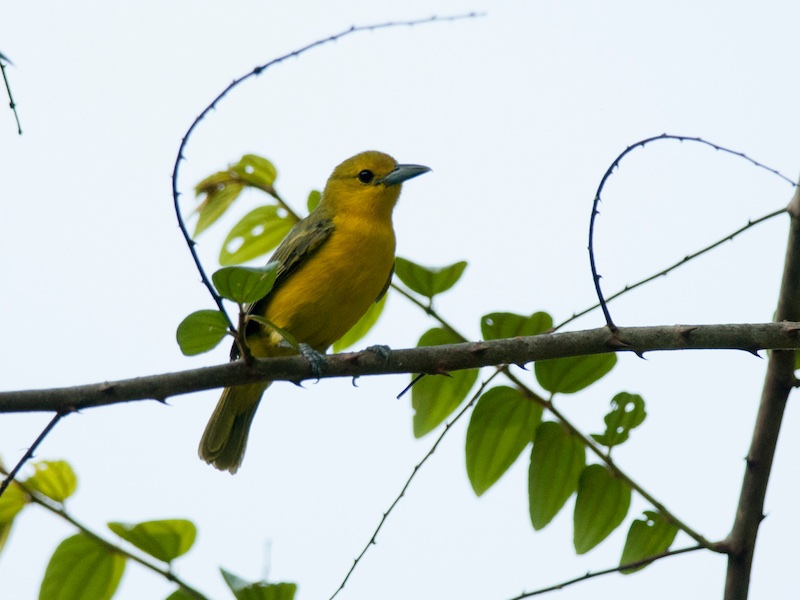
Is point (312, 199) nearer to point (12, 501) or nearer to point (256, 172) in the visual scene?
point (256, 172)

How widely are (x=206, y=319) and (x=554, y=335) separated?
1213 millimetres

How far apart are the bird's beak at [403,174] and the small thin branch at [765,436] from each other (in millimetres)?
3183

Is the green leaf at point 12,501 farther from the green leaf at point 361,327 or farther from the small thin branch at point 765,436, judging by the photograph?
the small thin branch at point 765,436

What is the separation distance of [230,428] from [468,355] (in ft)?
10.4

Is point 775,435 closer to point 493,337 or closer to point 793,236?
point 793,236

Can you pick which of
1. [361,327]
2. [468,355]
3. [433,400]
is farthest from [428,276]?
[361,327]

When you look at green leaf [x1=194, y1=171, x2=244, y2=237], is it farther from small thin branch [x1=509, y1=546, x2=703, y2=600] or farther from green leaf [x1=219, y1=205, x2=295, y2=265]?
small thin branch [x1=509, y1=546, x2=703, y2=600]

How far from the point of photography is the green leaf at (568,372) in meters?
3.76

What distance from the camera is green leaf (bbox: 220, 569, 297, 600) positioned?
2889 millimetres

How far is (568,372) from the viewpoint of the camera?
3770 millimetres

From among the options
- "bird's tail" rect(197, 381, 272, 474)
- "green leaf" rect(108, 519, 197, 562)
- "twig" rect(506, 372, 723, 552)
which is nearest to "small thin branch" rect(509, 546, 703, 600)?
"twig" rect(506, 372, 723, 552)

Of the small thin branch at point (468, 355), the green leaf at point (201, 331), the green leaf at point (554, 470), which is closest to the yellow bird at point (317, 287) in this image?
the small thin branch at point (468, 355)

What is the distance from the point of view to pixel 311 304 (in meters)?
5.39

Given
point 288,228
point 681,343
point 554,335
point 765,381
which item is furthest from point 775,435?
point 288,228
